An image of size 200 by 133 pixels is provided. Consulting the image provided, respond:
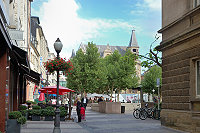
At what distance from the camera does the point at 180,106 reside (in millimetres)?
14258

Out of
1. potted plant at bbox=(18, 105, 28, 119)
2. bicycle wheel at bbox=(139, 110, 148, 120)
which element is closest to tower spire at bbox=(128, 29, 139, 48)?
bicycle wheel at bbox=(139, 110, 148, 120)

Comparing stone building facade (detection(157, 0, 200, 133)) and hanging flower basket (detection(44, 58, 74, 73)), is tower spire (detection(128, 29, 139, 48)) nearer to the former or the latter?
stone building facade (detection(157, 0, 200, 133))

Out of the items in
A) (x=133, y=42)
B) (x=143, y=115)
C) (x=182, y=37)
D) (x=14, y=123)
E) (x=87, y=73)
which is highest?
(x=133, y=42)

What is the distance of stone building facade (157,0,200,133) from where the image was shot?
13.1 meters

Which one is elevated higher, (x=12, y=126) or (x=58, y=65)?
(x=58, y=65)

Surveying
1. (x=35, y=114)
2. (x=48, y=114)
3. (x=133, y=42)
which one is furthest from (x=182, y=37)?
(x=133, y=42)

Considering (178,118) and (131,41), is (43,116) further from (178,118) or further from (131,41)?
(131,41)

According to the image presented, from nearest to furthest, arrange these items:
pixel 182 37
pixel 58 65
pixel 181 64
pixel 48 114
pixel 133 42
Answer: pixel 182 37 < pixel 58 65 < pixel 181 64 < pixel 48 114 < pixel 133 42

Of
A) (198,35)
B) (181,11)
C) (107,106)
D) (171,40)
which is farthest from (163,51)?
(107,106)

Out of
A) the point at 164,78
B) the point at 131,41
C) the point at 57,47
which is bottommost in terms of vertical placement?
the point at 164,78

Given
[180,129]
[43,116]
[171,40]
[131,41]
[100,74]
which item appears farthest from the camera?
[131,41]

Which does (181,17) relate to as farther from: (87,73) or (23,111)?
(87,73)

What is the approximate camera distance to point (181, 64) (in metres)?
14.4

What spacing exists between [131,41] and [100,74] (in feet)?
278
